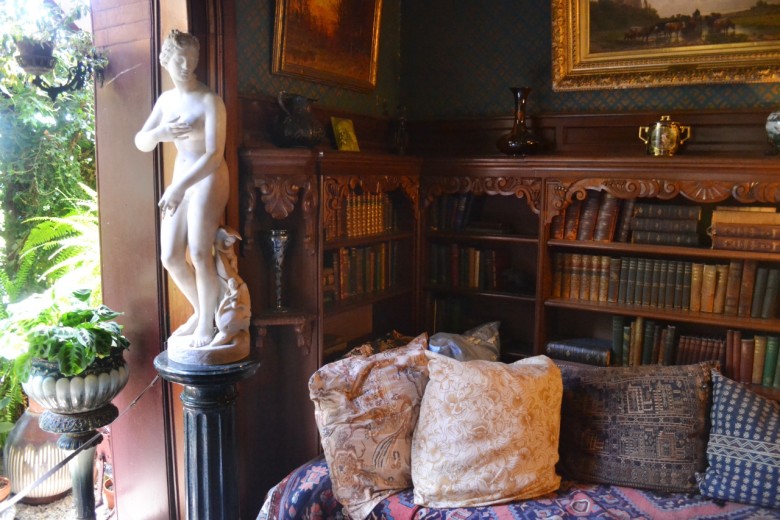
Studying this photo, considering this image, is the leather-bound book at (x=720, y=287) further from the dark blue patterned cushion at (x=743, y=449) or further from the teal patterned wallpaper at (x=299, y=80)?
the teal patterned wallpaper at (x=299, y=80)

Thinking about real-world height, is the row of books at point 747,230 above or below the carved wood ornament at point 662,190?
below

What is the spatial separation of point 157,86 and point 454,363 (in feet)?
5.16

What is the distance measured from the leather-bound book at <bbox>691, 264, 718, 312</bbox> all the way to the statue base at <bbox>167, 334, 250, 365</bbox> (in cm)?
206

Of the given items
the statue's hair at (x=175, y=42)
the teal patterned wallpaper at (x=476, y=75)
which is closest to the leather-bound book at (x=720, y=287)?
the teal patterned wallpaper at (x=476, y=75)

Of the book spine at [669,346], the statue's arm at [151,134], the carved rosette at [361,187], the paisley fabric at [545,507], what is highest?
the statue's arm at [151,134]

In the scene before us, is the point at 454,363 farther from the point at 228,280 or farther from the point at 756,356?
the point at 756,356

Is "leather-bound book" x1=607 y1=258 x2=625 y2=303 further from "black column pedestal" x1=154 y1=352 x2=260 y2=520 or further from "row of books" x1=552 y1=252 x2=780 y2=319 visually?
"black column pedestal" x1=154 y1=352 x2=260 y2=520

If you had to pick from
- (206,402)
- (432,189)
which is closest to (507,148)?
(432,189)

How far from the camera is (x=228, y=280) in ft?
7.91

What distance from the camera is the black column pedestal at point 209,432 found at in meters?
2.31

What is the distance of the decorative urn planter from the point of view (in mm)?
2340

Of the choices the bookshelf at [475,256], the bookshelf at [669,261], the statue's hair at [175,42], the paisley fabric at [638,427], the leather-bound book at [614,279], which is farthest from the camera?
the bookshelf at [475,256]

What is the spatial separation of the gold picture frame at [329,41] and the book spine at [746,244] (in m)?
1.91

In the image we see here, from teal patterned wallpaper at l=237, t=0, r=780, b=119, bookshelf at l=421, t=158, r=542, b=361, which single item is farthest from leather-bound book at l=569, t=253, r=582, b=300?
teal patterned wallpaper at l=237, t=0, r=780, b=119
